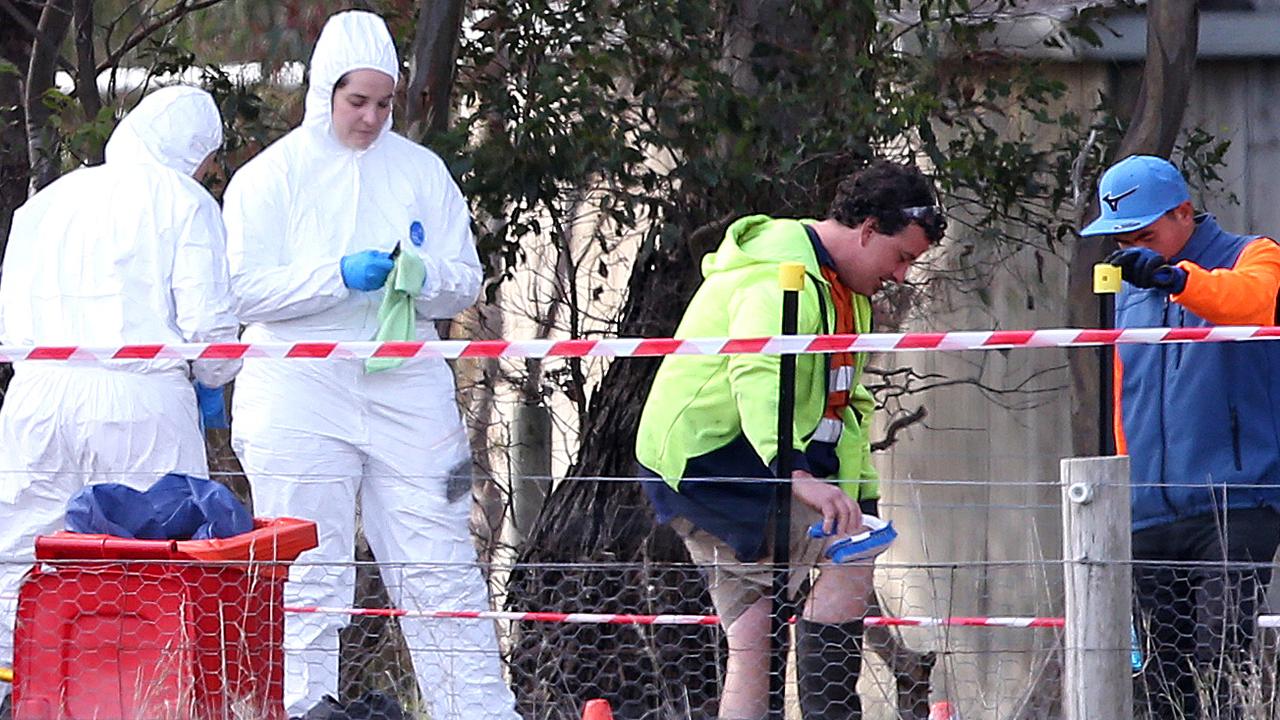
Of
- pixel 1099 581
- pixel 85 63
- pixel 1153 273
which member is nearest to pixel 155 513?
pixel 1099 581

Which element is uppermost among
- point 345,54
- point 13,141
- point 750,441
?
point 13,141

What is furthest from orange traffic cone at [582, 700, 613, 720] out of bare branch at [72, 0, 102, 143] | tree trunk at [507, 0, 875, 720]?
bare branch at [72, 0, 102, 143]

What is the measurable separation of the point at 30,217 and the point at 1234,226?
13.6 ft

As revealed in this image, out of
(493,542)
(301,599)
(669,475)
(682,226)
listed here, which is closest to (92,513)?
(301,599)

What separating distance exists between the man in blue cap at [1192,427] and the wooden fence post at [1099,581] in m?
0.63

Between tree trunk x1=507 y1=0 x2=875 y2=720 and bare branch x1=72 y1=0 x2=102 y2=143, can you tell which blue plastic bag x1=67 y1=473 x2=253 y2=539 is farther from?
bare branch x1=72 y1=0 x2=102 y2=143

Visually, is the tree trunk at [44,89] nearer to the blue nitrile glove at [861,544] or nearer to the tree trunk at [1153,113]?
the tree trunk at [1153,113]

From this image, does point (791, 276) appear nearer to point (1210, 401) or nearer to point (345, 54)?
point (1210, 401)

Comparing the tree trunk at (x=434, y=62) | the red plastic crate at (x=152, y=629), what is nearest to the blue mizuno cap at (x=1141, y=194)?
the red plastic crate at (x=152, y=629)

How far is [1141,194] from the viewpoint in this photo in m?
4.91

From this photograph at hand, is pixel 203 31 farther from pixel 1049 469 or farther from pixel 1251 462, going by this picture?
pixel 1251 462

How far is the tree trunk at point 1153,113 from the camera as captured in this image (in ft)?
22.5

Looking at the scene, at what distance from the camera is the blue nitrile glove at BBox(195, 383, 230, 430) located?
18.8 feet

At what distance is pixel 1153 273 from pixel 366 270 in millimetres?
1923
